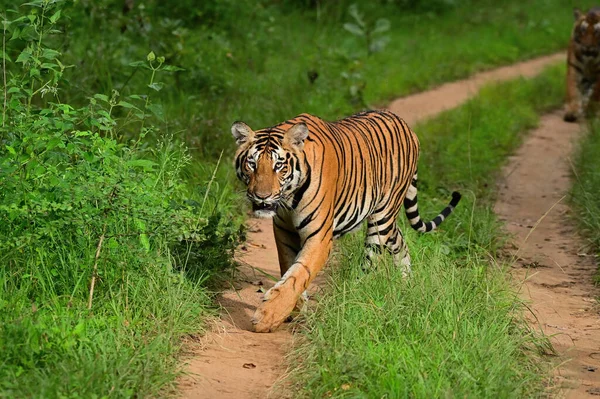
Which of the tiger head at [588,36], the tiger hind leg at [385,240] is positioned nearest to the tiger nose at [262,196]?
the tiger hind leg at [385,240]

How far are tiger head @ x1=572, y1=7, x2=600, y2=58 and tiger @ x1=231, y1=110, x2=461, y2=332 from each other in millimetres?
6743

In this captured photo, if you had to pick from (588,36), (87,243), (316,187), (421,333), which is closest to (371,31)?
(588,36)

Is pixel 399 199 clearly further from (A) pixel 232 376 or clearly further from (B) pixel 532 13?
(B) pixel 532 13

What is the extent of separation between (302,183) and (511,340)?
1.24m

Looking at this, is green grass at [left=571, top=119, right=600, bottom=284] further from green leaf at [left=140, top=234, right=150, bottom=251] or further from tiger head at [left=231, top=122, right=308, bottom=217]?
green leaf at [left=140, top=234, right=150, bottom=251]

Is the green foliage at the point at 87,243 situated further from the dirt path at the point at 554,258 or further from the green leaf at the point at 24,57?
the dirt path at the point at 554,258

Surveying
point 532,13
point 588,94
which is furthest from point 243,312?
point 532,13

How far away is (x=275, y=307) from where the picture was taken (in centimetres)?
493

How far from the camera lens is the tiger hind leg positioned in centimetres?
568

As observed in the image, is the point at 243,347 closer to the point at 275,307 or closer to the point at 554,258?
the point at 275,307

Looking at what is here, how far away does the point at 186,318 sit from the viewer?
15.9 ft

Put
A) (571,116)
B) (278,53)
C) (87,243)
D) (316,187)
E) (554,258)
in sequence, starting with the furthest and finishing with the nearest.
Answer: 1. (278,53)
2. (571,116)
3. (554,258)
4. (316,187)
5. (87,243)

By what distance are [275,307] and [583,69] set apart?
8.12 meters

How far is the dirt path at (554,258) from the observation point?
492 centimetres
